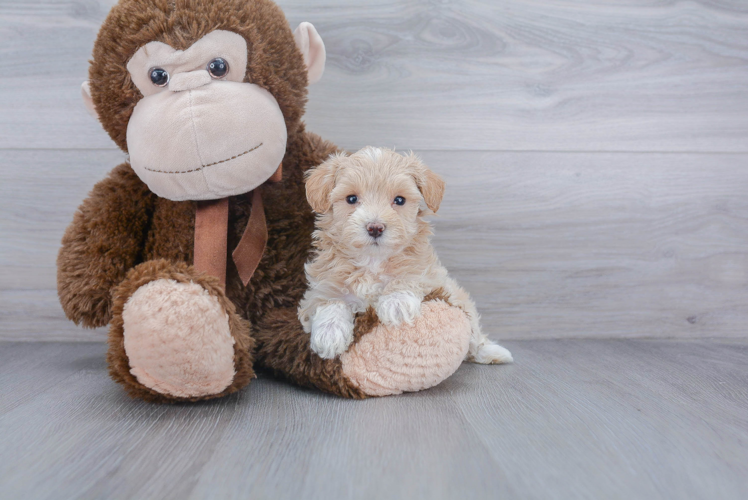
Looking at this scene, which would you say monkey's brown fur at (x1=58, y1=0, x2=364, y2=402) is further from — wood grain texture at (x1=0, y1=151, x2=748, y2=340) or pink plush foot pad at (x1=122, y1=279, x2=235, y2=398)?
wood grain texture at (x1=0, y1=151, x2=748, y2=340)

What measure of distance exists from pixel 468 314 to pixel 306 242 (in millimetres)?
341

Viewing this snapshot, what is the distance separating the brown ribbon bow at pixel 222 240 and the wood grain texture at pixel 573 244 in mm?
466

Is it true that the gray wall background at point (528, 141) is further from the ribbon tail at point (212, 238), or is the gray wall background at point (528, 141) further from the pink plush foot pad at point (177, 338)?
the pink plush foot pad at point (177, 338)

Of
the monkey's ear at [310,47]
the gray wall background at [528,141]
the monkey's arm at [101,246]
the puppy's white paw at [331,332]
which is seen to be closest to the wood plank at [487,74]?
the gray wall background at [528,141]

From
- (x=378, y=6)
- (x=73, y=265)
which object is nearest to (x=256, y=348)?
(x=73, y=265)

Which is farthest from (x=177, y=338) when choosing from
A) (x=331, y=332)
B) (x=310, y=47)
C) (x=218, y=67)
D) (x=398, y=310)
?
(x=310, y=47)

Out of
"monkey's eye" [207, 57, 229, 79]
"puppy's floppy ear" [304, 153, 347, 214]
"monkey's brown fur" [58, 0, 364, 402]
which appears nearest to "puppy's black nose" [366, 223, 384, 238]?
"puppy's floppy ear" [304, 153, 347, 214]

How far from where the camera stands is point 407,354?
83 cm

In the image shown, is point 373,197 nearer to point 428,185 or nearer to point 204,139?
point 428,185

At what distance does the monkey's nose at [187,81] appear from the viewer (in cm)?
83

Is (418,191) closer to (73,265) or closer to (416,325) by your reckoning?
(416,325)

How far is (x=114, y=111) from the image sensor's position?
0.88 metres

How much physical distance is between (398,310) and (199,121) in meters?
0.42

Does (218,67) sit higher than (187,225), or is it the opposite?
(218,67)
